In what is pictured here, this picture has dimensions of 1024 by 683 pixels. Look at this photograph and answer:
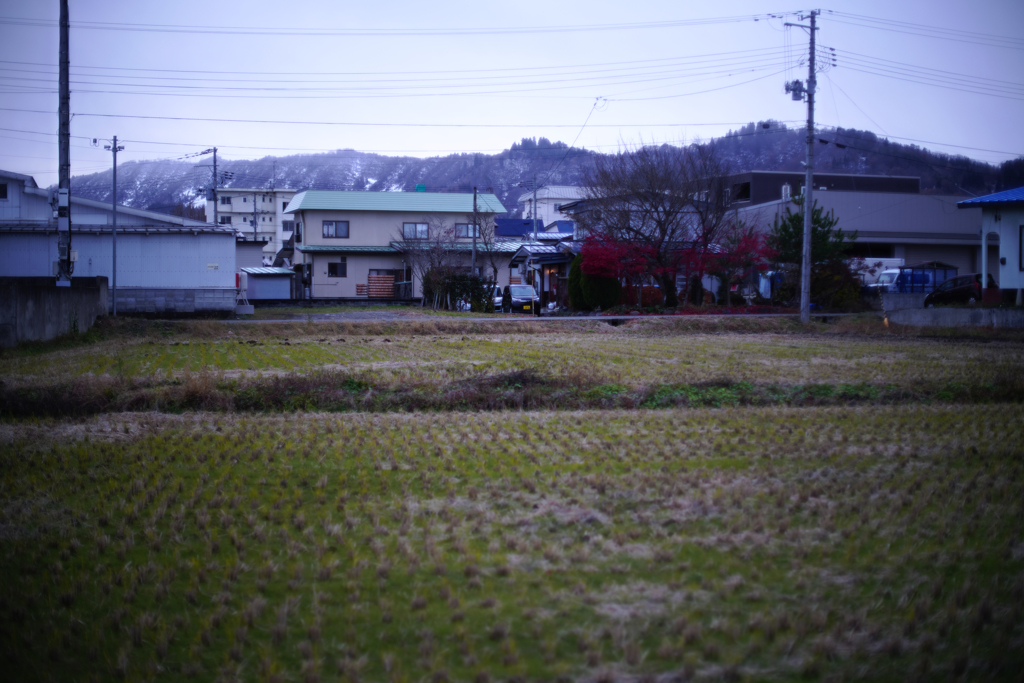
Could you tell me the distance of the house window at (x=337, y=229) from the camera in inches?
1668

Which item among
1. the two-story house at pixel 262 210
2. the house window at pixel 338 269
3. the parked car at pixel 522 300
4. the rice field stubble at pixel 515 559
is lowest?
the rice field stubble at pixel 515 559

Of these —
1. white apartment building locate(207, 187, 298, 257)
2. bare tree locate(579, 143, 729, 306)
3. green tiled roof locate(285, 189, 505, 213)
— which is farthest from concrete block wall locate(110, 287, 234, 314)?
white apartment building locate(207, 187, 298, 257)

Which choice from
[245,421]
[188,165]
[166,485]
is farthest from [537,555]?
[188,165]

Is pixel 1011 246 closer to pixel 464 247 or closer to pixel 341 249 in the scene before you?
pixel 464 247

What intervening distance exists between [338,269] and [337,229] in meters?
2.45

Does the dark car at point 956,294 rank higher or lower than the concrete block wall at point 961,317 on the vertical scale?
higher

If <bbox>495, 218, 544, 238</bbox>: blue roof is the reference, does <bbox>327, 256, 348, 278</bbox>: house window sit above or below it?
below

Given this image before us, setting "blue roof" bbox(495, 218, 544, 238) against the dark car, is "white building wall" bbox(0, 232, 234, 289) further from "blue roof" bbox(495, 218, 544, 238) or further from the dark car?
"blue roof" bbox(495, 218, 544, 238)

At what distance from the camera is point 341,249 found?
4134 centimetres

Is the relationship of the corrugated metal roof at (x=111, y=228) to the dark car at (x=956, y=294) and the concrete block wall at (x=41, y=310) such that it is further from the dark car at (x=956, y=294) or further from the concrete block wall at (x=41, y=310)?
the dark car at (x=956, y=294)

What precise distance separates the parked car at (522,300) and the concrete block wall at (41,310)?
1724cm

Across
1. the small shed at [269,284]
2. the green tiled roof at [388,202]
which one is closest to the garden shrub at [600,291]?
the green tiled roof at [388,202]

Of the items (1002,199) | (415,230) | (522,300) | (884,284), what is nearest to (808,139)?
(1002,199)

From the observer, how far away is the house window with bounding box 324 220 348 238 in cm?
4238
